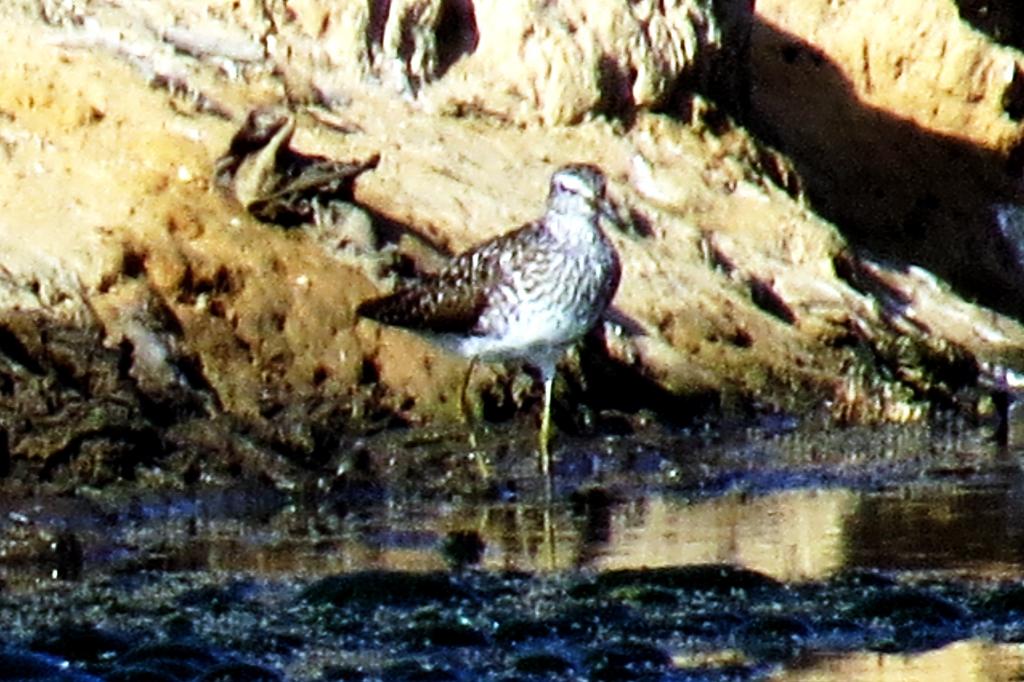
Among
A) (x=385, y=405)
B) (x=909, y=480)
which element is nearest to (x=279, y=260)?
(x=385, y=405)

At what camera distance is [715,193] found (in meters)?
16.2

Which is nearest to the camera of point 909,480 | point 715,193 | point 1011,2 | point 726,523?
point 726,523

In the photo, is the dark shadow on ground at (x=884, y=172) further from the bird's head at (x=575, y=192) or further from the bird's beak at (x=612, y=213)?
the bird's head at (x=575, y=192)

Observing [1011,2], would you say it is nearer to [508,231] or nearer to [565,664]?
[508,231]

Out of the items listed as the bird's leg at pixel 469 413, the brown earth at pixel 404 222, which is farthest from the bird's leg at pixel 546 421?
the brown earth at pixel 404 222

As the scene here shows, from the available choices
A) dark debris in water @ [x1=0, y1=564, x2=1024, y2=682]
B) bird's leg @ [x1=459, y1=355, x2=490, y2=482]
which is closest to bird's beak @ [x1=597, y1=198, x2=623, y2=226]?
bird's leg @ [x1=459, y1=355, x2=490, y2=482]

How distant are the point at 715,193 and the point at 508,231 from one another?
194cm

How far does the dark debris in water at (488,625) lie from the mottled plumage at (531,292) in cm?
311

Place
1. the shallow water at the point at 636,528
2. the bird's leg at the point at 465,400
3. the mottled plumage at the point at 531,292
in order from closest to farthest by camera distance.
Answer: the shallow water at the point at 636,528 → the mottled plumage at the point at 531,292 → the bird's leg at the point at 465,400

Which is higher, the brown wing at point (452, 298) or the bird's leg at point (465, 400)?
the brown wing at point (452, 298)

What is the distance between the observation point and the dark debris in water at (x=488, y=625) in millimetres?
8727

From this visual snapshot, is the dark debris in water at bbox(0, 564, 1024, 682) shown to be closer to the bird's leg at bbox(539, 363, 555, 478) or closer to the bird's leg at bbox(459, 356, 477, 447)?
the bird's leg at bbox(539, 363, 555, 478)

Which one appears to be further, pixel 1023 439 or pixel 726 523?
pixel 1023 439

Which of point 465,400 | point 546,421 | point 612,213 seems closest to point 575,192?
point 546,421
